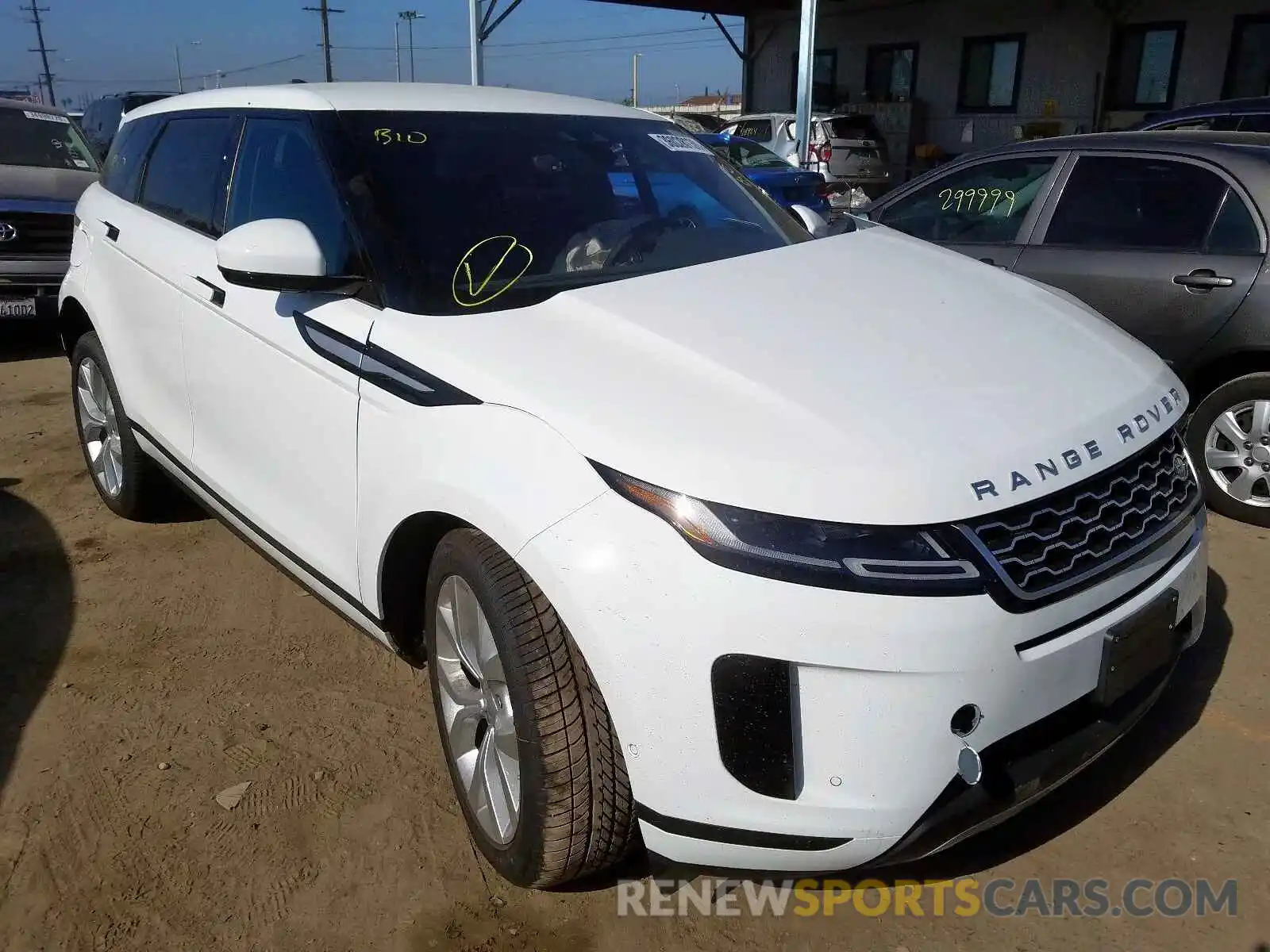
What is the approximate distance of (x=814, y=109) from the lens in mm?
20469

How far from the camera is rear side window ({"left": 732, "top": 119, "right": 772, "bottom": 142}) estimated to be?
16.8 m

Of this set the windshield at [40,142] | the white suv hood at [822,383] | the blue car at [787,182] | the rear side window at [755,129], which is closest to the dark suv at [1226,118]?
the blue car at [787,182]

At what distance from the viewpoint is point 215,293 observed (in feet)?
10.0

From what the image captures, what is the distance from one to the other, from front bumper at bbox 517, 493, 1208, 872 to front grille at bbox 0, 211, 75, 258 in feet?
23.7

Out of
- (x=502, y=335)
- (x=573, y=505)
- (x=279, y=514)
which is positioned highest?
(x=502, y=335)

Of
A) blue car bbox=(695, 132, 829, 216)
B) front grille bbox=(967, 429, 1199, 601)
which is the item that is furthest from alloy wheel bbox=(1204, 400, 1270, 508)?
blue car bbox=(695, 132, 829, 216)

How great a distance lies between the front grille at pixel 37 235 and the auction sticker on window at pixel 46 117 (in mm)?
1827

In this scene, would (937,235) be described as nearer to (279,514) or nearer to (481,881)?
(279,514)

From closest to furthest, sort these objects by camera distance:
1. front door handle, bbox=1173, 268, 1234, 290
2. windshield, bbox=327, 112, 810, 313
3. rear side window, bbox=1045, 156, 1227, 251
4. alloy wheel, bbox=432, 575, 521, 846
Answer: alloy wheel, bbox=432, 575, 521, 846 < windshield, bbox=327, 112, 810, 313 < front door handle, bbox=1173, 268, 1234, 290 < rear side window, bbox=1045, 156, 1227, 251

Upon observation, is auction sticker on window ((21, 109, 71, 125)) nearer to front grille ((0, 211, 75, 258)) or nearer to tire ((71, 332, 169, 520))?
front grille ((0, 211, 75, 258))

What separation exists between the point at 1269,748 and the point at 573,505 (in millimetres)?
2156

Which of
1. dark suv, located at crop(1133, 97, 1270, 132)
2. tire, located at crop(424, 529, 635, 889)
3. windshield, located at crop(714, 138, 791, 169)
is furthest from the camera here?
windshield, located at crop(714, 138, 791, 169)

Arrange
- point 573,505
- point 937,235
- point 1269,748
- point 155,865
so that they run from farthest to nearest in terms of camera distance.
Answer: point 937,235
point 1269,748
point 155,865
point 573,505

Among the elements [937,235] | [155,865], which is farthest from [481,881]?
[937,235]
